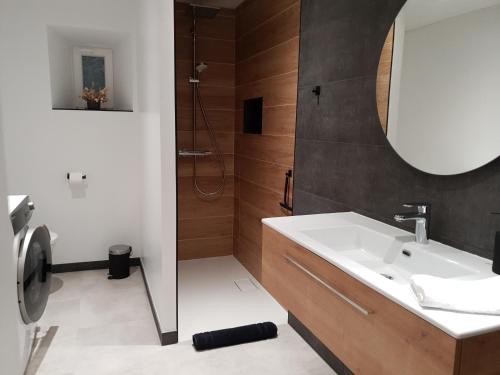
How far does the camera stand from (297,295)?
1.61 metres

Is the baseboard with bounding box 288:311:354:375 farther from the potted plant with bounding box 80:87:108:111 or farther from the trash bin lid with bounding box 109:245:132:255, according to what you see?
the potted plant with bounding box 80:87:108:111

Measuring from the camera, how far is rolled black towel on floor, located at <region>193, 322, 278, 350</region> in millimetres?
2426

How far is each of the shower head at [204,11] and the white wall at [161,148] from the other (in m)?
0.69

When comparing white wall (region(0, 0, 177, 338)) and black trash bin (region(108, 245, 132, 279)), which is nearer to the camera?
white wall (region(0, 0, 177, 338))

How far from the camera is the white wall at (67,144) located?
316cm

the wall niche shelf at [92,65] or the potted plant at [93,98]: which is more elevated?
the wall niche shelf at [92,65]

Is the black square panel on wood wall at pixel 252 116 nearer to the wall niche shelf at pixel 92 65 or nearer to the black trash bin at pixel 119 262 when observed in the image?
the wall niche shelf at pixel 92 65

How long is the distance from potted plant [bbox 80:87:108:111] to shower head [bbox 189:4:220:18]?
1.08m

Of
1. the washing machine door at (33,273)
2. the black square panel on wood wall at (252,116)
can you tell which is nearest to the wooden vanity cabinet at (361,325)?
the washing machine door at (33,273)

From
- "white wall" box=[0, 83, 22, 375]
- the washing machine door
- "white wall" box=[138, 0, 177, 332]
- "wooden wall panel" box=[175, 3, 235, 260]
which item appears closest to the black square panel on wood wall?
"wooden wall panel" box=[175, 3, 235, 260]

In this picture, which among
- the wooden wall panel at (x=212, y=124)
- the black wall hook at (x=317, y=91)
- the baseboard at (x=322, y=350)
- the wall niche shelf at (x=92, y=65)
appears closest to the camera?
the baseboard at (x=322, y=350)

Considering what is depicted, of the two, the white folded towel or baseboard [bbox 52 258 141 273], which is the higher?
the white folded towel

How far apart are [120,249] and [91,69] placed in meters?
1.69

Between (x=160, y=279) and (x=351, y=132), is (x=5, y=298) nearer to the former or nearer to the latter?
(x=160, y=279)
